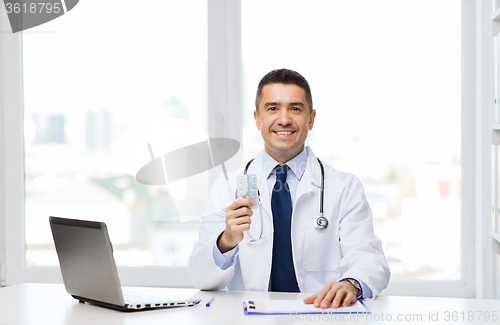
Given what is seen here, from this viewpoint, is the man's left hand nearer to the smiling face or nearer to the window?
the smiling face

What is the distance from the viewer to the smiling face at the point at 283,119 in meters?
1.69

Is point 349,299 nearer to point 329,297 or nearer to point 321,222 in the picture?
Answer: point 329,297

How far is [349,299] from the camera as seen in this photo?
1.23m

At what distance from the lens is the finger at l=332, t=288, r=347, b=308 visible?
1200 millimetres

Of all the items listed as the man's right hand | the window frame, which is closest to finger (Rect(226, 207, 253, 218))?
the man's right hand

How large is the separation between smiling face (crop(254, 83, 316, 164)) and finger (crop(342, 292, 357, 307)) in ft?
2.07

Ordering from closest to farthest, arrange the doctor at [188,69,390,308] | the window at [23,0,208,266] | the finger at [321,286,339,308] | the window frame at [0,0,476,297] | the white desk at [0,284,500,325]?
the white desk at [0,284,500,325] → the finger at [321,286,339,308] → the doctor at [188,69,390,308] → the window frame at [0,0,476,297] → the window at [23,0,208,266]

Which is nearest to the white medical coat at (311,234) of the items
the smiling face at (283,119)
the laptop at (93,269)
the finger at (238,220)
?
the smiling face at (283,119)

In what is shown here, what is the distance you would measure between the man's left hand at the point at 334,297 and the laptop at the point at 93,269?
1.07ft

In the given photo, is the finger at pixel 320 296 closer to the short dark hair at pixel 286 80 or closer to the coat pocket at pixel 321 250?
the coat pocket at pixel 321 250

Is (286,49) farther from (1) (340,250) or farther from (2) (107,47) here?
(1) (340,250)

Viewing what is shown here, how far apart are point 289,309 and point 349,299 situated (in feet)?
0.60

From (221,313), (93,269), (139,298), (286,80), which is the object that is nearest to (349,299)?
(221,313)

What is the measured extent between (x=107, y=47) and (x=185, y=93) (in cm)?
55
